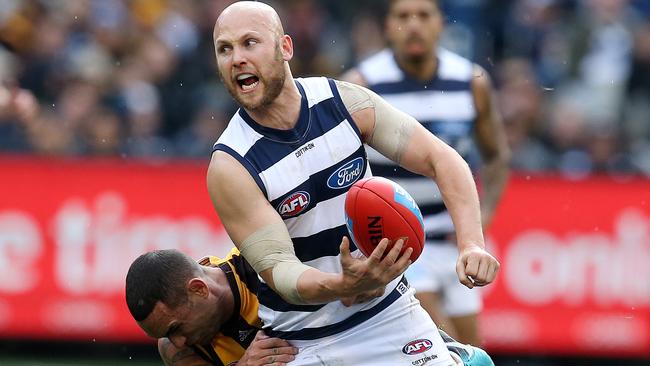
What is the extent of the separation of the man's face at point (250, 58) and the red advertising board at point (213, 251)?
21.0 feet

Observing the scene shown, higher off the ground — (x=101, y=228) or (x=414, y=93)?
(x=414, y=93)

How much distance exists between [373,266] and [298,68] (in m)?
9.08

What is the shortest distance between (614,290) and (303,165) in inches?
270

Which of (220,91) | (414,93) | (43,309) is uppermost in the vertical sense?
(414,93)

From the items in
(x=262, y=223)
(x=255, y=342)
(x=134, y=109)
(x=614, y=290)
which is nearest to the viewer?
(x=262, y=223)

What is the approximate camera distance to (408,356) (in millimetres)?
5688

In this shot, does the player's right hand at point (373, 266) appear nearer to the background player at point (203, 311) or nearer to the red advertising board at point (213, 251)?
the background player at point (203, 311)

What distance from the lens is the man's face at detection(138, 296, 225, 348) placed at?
19.1 ft

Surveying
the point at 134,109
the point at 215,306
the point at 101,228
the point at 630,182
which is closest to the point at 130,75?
the point at 134,109

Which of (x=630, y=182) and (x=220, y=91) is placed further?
(x=220, y=91)

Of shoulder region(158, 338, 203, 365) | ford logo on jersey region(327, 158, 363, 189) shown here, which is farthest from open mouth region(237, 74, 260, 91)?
shoulder region(158, 338, 203, 365)

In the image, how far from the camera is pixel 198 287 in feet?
19.2

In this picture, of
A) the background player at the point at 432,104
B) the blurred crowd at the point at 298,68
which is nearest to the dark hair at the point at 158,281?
the background player at the point at 432,104

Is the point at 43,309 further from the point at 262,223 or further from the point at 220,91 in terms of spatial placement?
the point at 262,223
